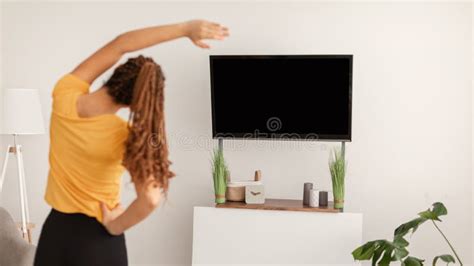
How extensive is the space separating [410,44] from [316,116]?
36.9 inches

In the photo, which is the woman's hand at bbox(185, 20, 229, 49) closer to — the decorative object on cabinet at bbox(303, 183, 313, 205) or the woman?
the woman

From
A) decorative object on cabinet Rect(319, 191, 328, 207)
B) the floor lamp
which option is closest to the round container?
decorative object on cabinet Rect(319, 191, 328, 207)

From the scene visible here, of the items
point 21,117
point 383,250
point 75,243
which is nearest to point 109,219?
point 75,243

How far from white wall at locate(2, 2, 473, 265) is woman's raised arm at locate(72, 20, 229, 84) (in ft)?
10.3

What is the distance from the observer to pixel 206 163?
16.8 feet

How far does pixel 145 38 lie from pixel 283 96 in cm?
283

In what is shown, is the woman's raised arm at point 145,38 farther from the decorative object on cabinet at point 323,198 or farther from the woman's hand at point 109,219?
the decorative object on cabinet at point 323,198

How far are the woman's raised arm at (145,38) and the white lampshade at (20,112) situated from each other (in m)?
3.05

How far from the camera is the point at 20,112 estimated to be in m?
4.77

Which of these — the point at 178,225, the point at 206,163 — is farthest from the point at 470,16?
the point at 178,225

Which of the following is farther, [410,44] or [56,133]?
[410,44]

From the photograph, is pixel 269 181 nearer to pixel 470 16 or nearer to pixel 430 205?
pixel 430 205

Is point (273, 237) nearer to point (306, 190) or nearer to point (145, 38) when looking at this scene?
point (306, 190)

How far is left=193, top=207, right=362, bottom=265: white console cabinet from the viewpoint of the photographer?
4.48 m
